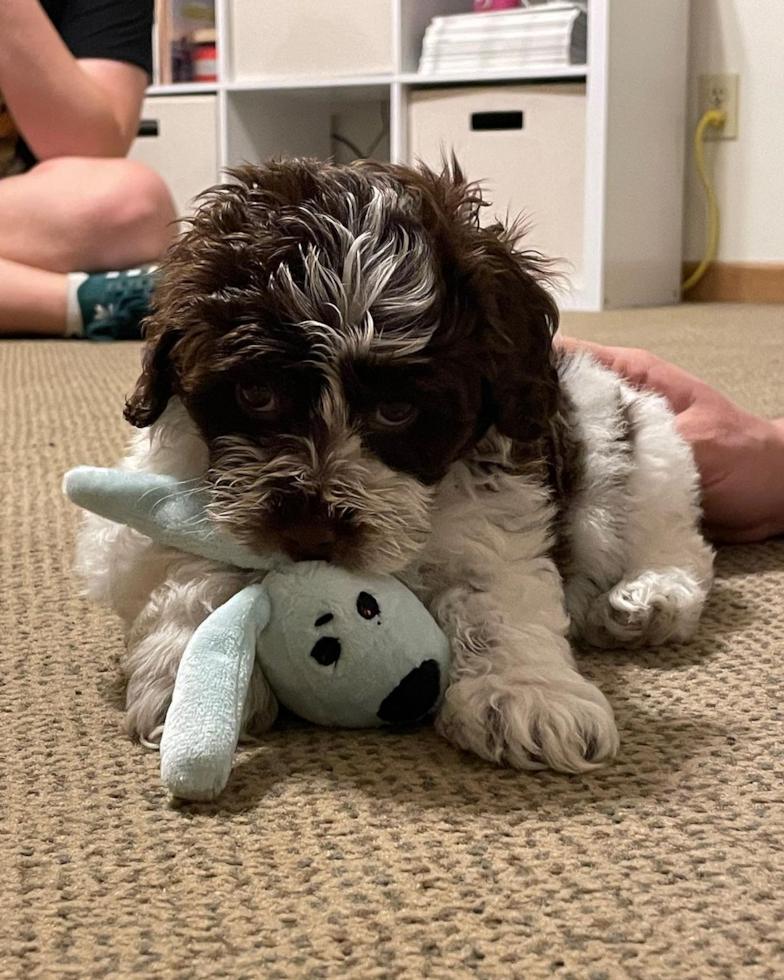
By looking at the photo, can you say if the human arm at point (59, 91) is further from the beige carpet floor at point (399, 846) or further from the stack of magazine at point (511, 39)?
the beige carpet floor at point (399, 846)

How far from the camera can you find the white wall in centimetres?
514

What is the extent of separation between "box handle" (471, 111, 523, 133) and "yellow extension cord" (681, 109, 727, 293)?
78 centimetres

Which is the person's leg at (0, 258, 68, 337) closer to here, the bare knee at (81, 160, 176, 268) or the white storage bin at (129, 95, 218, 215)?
the bare knee at (81, 160, 176, 268)

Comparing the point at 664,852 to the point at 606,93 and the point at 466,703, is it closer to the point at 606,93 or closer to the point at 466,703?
the point at 466,703

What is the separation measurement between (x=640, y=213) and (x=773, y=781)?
436 centimetres

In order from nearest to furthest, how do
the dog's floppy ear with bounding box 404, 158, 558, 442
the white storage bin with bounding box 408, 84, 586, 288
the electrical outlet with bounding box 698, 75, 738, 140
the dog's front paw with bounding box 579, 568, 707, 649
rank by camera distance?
1. the dog's floppy ear with bounding box 404, 158, 558, 442
2. the dog's front paw with bounding box 579, 568, 707, 649
3. the white storage bin with bounding box 408, 84, 586, 288
4. the electrical outlet with bounding box 698, 75, 738, 140

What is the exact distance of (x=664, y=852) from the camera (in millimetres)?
917

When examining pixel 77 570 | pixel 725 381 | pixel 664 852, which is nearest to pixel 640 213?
pixel 725 381

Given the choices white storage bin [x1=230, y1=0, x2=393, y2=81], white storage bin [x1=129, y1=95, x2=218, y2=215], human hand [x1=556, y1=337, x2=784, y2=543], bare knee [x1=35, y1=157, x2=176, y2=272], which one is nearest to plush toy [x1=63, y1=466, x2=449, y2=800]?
human hand [x1=556, y1=337, x2=784, y2=543]

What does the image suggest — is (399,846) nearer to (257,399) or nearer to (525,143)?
(257,399)

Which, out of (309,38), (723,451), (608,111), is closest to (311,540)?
(723,451)

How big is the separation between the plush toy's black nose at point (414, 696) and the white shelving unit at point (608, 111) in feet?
13.1

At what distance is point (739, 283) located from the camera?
5.40m

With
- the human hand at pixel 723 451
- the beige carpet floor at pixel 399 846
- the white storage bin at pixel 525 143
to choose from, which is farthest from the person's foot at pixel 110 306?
the beige carpet floor at pixel 399 846
